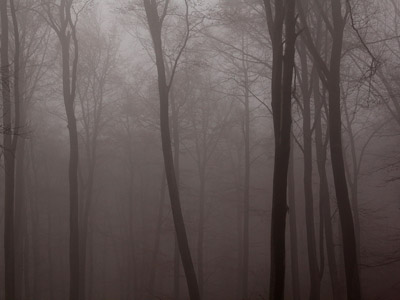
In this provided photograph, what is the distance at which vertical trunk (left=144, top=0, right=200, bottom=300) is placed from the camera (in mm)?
9211

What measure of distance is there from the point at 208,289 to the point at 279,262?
23657 mm

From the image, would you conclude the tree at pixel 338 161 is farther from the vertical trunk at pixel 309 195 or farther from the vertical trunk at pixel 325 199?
the vertical trunk at pixel 309 195

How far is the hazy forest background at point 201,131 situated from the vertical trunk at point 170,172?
0.11ft

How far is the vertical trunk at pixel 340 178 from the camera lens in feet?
24.7

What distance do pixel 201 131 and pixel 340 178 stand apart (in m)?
12.3

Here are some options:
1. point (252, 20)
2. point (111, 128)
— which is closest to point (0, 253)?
point (111, 128)

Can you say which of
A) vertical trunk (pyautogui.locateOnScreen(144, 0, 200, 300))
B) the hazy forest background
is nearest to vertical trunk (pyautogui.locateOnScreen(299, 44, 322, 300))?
the hazy forest background

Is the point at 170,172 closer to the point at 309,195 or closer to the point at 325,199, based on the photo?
the point at 309,195

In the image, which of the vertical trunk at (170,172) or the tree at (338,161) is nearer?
the tree at (338,161)

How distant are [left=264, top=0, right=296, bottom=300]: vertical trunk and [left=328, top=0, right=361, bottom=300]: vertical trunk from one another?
1.94 m

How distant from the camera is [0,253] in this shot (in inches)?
1124

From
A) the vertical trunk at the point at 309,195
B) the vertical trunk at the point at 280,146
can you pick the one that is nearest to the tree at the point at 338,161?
the vertical trunk at the point at 280,146

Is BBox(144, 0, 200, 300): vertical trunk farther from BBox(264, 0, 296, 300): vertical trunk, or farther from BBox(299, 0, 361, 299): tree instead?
BBox(264, 0, 296, 300): vertical trunk

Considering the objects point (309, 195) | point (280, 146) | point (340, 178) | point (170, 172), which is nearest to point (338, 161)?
point (340, 178)
